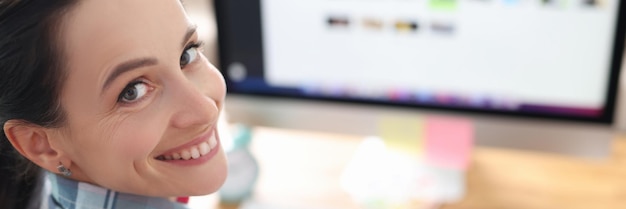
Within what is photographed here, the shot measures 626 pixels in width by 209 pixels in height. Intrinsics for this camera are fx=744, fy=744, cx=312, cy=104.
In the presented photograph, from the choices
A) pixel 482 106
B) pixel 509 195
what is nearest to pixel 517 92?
pixel 482 106

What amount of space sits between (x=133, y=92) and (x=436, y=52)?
1.22 ft

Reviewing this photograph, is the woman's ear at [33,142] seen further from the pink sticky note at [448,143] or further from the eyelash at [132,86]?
the pink sticky note at [448,143]

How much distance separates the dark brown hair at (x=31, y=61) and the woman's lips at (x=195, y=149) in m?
0.08

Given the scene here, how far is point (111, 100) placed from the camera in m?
0.45

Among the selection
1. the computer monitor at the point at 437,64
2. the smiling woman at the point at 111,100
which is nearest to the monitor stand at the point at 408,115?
the computer monitor at the point at 437,64

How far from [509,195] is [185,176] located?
45 centimetres

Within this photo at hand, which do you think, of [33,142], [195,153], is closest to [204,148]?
[195,153]

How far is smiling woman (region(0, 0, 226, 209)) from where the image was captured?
0.42 meters

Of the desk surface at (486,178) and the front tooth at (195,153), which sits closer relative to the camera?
the front tooth at (195,153)

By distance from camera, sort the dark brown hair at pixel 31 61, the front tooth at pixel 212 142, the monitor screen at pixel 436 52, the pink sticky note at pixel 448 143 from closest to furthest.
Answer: the dark brown hair at pixel 31 61
the front tooth at pixel 212 142
the monitor screen at pixel 436 52
the pink sticky note at pixel 448 143

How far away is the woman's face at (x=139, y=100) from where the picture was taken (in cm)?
43

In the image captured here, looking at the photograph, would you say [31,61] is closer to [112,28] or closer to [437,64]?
[112,28]

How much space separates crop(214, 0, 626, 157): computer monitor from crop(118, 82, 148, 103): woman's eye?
32cm

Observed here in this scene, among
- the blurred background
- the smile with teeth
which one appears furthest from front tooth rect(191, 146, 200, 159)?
the blurred background
